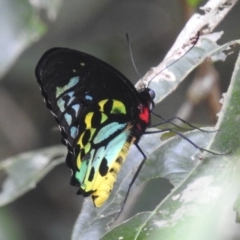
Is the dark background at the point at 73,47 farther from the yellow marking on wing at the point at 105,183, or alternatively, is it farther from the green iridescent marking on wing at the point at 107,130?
the yellow marking on wing at the point at 105,183

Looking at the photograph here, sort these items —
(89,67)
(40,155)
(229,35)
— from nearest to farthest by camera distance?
(89,67), (40,155), (229,35)

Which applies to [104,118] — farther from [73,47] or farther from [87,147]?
[73,47]

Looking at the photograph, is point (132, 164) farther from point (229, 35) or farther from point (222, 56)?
point (229, 35)

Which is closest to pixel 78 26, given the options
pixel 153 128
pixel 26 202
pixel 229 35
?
pixel 229 35

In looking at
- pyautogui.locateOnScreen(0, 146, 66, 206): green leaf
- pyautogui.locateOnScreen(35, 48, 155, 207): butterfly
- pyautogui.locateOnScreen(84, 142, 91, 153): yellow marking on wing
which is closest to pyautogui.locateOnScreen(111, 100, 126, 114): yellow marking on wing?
pyautogui.locateOnScreen(35, 48, 155, 207): butterfly

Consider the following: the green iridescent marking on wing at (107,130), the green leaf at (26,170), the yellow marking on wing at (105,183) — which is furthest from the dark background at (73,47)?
the yellow marking on wing at (105,183)

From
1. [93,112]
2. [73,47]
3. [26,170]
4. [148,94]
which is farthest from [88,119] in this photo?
[73,47]

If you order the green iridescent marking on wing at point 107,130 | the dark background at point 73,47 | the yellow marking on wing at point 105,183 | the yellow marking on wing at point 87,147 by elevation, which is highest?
the yellow marking on wing at point 87,147
